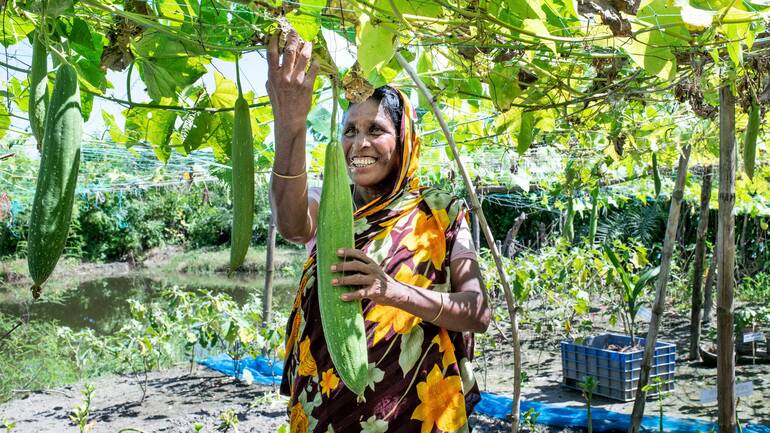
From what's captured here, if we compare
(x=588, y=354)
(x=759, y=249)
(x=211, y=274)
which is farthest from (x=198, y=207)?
(x=588, y=354)

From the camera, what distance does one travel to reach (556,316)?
6516 mm

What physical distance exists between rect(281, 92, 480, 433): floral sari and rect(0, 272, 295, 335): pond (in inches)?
299

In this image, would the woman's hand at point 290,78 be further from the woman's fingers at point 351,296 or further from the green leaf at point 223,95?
the green leaf at point 223,95

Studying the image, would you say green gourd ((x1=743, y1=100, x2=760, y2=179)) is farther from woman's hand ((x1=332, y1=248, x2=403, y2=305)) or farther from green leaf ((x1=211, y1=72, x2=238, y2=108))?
green leaf ((x1=211, y1=72, x2=238, y2=108))

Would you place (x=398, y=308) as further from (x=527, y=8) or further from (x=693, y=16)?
(x=693, y=16)

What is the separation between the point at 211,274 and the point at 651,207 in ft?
38.7

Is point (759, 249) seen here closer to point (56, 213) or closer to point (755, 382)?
point (755, 382)

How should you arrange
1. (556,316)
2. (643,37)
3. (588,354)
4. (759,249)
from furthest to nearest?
(759,249) < (556,316) < (588,354) < (643,37)

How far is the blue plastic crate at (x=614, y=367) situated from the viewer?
4516mm

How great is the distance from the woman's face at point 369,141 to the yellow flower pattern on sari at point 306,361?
42 cm

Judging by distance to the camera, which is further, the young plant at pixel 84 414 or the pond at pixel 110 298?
the pond at pixel 110 298

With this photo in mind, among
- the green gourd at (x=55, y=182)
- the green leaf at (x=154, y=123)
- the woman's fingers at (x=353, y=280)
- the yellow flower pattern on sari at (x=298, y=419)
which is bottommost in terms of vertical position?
the yellow flower pattern on sari at (x=298, y=419)

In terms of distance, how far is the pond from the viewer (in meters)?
11.3

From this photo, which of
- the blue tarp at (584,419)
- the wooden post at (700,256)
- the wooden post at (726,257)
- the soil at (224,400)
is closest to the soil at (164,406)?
the soil at (224,400)
